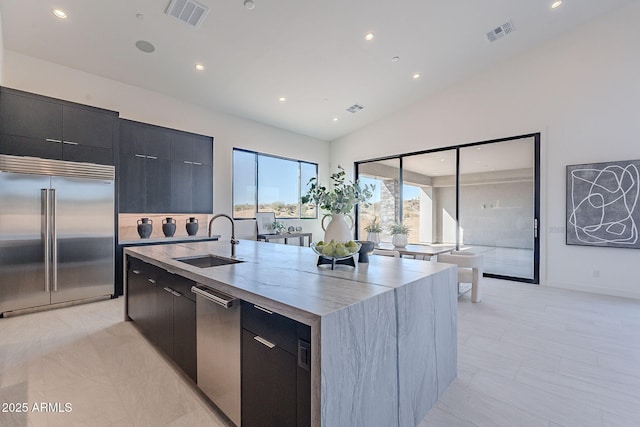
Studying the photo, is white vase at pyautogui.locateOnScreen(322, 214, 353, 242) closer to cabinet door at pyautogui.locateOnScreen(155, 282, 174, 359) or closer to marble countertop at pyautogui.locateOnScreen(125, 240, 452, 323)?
marble countertop at pyautogui.locateOnScreen(125, 240, 452, 323)

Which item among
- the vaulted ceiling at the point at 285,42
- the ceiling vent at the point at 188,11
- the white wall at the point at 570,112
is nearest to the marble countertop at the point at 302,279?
the ceiling vent at the point at 188,11

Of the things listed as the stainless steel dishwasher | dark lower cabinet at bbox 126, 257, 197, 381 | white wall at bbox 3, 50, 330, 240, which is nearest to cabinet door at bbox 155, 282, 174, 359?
dark lower cabinet at bbox 126, 257, 197, 381

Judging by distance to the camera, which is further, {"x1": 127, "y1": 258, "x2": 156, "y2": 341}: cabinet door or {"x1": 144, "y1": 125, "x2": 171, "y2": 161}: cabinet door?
{"x1": 144, "y1": 125, "x2": 171, "y2": 161}: cabinet door

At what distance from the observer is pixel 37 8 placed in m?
3.19

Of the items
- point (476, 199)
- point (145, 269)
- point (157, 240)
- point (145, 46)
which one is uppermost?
point (145, 46)

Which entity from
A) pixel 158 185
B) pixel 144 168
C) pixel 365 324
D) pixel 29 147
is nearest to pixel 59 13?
pixel 29 147

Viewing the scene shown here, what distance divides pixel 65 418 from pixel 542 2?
21.9 ft

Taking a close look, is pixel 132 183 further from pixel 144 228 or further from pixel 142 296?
pixel 142 296

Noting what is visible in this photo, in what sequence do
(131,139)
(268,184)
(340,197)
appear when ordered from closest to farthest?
1. (340,197)
2. (131,139)
3. (268,184)

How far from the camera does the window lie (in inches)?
250

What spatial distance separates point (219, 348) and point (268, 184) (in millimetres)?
5550

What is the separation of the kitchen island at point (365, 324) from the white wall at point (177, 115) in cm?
379

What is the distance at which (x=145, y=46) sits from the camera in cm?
387

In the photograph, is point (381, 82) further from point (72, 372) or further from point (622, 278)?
point (72, 372)
